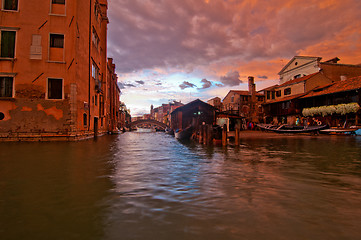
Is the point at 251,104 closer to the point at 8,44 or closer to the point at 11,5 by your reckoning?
the point at 8,44

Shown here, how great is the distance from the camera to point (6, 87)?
15.7 metres

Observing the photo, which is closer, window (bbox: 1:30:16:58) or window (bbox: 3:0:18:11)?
window (bbox: 1:30:16:58)

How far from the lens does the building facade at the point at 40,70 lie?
51.4 ft

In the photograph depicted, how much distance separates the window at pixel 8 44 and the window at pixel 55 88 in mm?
3453

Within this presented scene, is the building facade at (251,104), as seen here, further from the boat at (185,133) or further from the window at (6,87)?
the window at (6,87)

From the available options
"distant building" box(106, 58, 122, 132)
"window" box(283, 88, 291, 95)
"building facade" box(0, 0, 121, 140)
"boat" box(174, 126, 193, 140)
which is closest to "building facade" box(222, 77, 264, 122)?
"window" box(283, 88, 291, 95)

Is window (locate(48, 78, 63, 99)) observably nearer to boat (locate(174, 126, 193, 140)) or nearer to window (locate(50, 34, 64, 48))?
window (locate(50, 34, 64, 48))

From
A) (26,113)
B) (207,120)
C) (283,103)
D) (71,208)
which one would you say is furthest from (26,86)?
(283,103)

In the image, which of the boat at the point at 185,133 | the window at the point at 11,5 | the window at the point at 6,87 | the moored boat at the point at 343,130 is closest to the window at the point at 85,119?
the window at the point at 6,87

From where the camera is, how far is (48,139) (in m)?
15.9

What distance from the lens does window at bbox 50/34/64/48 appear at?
16.4 meters

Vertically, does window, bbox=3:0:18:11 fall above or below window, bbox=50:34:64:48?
above

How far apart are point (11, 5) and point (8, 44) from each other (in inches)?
126

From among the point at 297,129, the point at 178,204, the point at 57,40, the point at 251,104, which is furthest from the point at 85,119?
the point at 251,104
